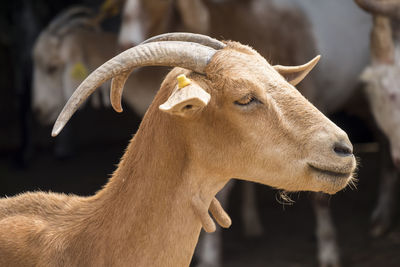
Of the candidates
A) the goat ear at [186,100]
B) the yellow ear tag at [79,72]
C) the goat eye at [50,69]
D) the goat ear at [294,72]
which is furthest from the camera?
the goat eye at [50,69]

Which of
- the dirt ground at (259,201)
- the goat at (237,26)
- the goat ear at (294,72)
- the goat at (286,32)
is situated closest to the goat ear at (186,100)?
the goat ear at (294,72)

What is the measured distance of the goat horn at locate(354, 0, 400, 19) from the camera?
5363 millimetres

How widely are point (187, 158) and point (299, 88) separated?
3.30 meters

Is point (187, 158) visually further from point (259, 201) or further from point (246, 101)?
point (259, 201)

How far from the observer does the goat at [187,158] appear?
273 cm

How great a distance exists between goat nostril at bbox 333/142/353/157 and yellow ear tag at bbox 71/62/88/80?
4769mm

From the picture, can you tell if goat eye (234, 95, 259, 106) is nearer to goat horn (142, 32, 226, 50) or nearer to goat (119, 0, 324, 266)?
goat horn (142, 32, 226, 50)

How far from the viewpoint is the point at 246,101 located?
2.72m

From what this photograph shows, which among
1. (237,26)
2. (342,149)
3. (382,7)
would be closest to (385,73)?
(382,7)

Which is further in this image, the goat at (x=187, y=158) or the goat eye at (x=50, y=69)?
the goat eye at (x=50, y=69)

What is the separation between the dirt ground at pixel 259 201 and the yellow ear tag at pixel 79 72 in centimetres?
140

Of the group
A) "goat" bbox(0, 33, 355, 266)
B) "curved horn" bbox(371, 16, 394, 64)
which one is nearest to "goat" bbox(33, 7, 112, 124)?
"curved horn" bbox(371, 16, 394, 64)

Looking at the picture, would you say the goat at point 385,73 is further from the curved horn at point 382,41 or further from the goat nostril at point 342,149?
the goat nostril at point 342,149

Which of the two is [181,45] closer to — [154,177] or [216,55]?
[216,55]
